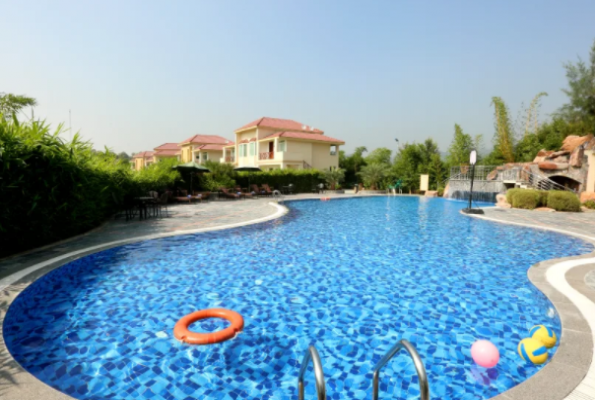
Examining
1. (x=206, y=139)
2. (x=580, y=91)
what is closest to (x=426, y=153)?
(x=580, y=91)

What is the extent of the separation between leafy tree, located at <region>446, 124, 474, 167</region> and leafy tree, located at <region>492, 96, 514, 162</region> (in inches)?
98.8

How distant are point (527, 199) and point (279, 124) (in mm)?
29849

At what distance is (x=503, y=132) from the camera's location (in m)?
33.1

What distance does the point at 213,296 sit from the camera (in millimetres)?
5836

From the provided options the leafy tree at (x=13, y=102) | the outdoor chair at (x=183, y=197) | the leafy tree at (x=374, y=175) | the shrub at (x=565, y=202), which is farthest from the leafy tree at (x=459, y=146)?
the leafy tree at (x=13, y=102)

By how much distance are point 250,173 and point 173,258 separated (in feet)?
67.4

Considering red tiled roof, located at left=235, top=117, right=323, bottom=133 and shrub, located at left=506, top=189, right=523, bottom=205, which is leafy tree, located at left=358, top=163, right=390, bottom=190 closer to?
red tiled roof, located at left=235, top=117, right=323, bottom=133

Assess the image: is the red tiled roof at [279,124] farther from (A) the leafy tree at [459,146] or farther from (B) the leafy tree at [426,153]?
(A) the leafy tree at [459,146]

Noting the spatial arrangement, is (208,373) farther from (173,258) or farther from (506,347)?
(173,258)

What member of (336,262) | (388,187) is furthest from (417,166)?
(336,262)

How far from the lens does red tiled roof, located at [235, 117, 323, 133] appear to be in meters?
40.7

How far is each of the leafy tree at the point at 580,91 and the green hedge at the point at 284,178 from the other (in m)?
23.0

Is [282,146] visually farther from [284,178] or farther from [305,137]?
[284,178]

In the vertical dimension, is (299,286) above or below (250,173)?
below
